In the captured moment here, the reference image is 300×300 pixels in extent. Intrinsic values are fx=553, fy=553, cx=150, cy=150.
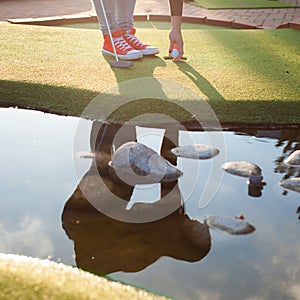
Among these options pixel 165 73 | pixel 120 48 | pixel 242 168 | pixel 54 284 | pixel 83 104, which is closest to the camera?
pixel 54 284

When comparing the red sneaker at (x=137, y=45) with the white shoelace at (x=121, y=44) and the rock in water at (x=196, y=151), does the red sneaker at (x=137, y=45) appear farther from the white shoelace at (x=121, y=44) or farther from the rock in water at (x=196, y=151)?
the rock in water at (x=196, y=151)

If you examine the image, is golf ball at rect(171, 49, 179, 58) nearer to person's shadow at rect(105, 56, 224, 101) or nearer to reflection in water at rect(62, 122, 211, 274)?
person's shadow at rect(105, 56, 224, 101)

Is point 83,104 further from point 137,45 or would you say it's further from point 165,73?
point 137,45

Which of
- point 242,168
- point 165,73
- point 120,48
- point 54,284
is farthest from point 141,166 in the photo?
point 120,48

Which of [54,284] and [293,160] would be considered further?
[293,160]

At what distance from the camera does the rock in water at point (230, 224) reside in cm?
179

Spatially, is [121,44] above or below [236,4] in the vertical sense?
above

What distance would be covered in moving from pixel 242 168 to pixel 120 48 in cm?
174

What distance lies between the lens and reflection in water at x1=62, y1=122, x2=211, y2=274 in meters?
1.61

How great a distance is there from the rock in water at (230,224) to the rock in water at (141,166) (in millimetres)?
371

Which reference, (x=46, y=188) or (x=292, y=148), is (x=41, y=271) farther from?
(x=292, y=148)

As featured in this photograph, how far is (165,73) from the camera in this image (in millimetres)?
3322

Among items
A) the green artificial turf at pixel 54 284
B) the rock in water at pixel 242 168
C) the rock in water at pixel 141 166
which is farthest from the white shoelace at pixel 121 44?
the green artificial turf at pixel 54 284

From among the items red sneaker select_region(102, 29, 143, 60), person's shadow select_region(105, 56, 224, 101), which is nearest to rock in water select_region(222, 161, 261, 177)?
person's shadow select_region(105, 56, 224, 101)
